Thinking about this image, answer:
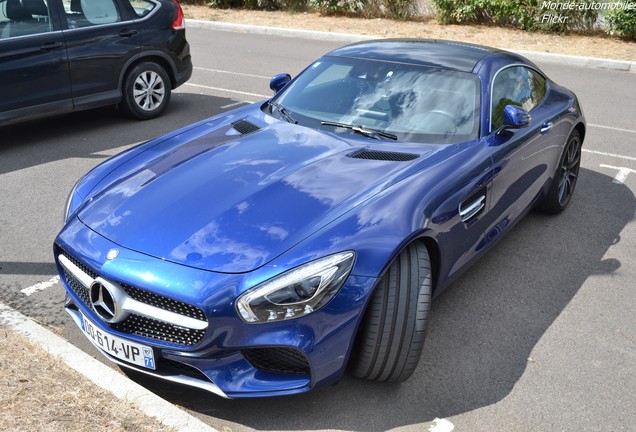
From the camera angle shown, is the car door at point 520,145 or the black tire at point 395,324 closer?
the black tire at point 395,324

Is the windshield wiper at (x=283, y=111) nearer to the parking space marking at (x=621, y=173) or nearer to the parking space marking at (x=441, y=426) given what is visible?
the parking space marking at (x=441, y=426)

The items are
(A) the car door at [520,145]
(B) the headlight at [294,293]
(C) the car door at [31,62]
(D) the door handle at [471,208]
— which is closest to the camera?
(B) the headlight at [294,293]

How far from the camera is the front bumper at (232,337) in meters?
3.19

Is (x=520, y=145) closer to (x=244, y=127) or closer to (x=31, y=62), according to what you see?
(x=244, y=127)

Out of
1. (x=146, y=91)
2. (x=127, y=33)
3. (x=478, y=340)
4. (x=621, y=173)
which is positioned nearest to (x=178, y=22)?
(x=127, y=33)

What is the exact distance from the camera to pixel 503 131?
4734 millimetres

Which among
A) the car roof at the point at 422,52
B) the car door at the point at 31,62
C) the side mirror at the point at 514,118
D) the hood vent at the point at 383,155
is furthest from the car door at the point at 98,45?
the side mirror at the point at 514,118

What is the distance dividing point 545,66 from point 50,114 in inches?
370

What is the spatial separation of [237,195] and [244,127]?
1.17 metres

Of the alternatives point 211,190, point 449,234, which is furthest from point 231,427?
point 449,234

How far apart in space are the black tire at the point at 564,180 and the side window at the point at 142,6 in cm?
538

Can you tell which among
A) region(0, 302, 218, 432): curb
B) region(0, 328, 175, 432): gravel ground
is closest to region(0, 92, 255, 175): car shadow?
region(0, 302, 218, 432): curb

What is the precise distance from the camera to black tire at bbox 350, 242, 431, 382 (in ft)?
11.3

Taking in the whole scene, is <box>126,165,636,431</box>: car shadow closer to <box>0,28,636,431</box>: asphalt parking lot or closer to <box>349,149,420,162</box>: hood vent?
<box>0,28,636,431</box>: asphalt parking lot
